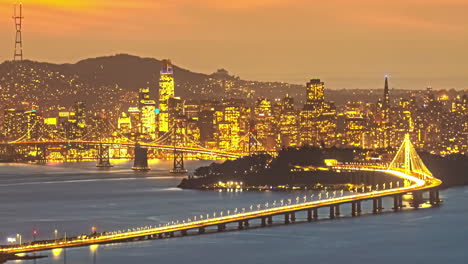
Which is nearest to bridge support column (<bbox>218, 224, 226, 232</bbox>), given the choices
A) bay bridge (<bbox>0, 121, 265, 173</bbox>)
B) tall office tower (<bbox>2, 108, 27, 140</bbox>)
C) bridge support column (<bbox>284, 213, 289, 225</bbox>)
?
bridge support column (<bbox>284, 213, 289, 225</bbox>)

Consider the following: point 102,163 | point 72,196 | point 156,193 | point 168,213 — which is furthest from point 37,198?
point 102,163

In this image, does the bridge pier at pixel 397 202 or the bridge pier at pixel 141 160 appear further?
the bridge pier at pixel 141 160

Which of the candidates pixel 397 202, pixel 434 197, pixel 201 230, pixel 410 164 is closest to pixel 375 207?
pixel 397 202

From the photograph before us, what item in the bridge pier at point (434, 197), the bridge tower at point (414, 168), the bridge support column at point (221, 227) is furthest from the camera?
the bridge pier at point (434, 197)

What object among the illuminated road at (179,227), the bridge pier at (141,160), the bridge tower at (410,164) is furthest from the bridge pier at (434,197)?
the bridge pier at (141,160)

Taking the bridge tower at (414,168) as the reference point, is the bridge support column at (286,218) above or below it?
below

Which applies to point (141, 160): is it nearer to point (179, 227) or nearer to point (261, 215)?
point (261, 215)

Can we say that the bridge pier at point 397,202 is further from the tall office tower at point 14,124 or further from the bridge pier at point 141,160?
the tall office tower at point 14,124

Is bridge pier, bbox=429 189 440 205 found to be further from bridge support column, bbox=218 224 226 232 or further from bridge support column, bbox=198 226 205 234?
bridge support column, bbox=198 226 205 234
